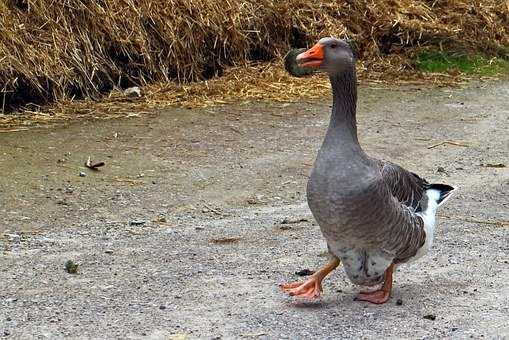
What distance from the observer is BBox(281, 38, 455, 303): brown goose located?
16.6 ft

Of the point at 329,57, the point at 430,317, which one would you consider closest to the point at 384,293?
the point at 430,317

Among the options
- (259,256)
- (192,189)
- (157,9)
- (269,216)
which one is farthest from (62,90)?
(259,256)

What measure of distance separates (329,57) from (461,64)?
7.47 metres

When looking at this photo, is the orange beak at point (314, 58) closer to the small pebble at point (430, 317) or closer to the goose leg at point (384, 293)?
the goose leg at point (384, 293)

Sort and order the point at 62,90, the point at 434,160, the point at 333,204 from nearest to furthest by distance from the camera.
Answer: the point at 333,204 → the point at 434,160 → the point at 62,90

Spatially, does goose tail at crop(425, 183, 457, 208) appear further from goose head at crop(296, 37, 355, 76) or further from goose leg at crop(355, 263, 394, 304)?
goose head at crop(296, 37, 355, 76)

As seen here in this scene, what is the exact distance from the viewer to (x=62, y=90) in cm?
1009

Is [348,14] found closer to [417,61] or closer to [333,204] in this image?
[417,61]

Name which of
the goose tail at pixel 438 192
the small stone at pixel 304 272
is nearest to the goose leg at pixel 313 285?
the small stone at pixel 304 272

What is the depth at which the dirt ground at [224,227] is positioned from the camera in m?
5.18

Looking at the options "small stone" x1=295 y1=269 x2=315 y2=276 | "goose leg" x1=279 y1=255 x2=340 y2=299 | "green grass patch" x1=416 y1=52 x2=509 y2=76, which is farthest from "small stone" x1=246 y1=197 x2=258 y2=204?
"green grass patch" x1=416 y1=52 x2=509 y2=76

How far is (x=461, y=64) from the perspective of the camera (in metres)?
12.4

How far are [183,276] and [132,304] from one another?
0.55 meters

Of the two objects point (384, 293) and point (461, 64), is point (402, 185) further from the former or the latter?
point (461, 64)
